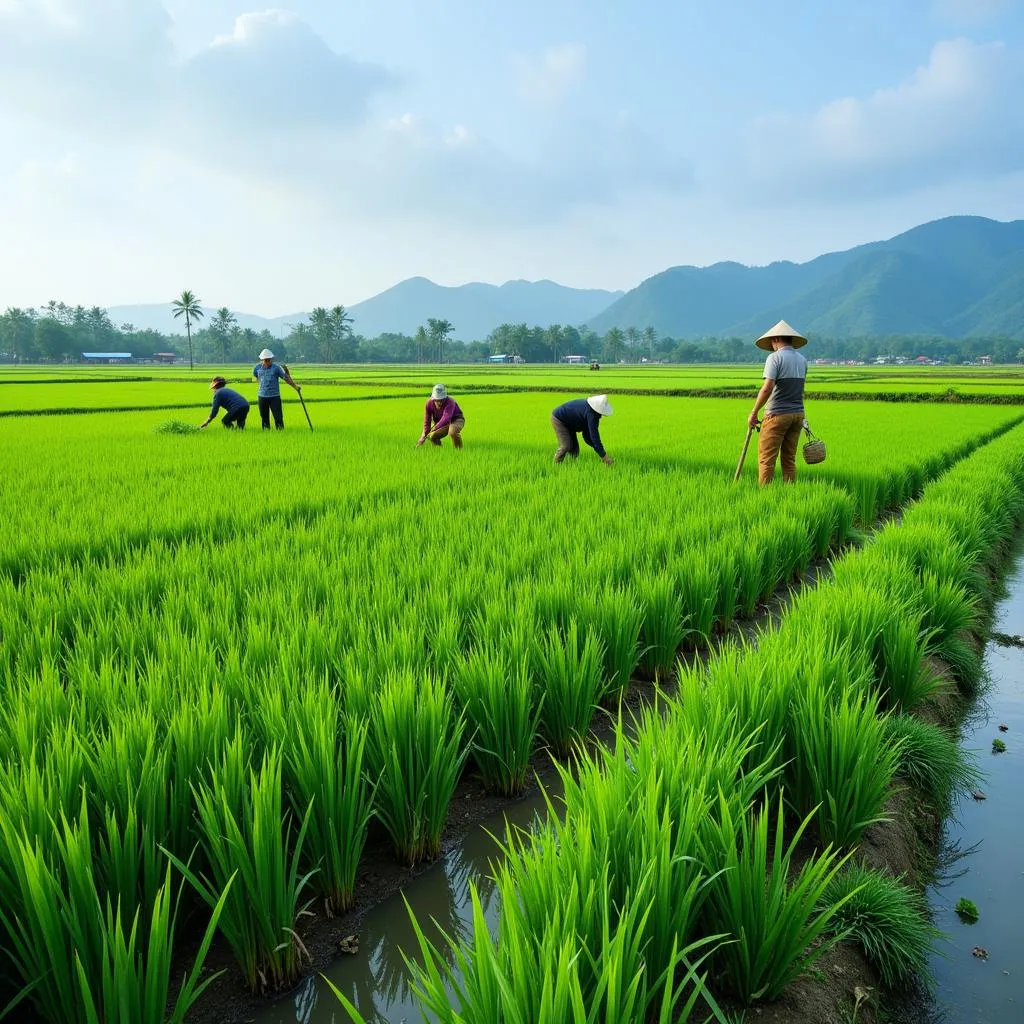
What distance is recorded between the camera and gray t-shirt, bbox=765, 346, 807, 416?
685cm

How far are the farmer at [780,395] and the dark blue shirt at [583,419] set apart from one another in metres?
1.57

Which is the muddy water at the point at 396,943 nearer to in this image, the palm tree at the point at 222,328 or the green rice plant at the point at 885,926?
the green rice plant at the point at 885,926

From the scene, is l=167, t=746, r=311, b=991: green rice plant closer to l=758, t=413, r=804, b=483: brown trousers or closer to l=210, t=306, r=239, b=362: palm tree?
l=758, t=413, r=804, b=483: brown trousers

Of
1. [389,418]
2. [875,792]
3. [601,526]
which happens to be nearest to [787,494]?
[601,526]

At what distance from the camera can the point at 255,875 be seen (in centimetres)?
169

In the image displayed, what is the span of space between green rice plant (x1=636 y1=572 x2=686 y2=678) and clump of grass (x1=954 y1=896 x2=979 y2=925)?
1577mm

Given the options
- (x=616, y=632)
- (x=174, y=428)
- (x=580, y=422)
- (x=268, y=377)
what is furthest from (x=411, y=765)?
(x=174, y=428)

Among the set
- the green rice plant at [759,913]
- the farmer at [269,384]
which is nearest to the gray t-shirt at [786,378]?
the green rice plant at [759,913]

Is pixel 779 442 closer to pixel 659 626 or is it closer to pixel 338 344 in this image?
pixel 659 626

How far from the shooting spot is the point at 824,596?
3627 millimetres

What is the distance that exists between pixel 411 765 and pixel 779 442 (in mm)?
6135

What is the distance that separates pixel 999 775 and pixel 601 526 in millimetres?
2781

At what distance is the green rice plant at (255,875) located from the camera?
1.64 m

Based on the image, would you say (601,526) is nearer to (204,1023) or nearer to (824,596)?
(824,596)
